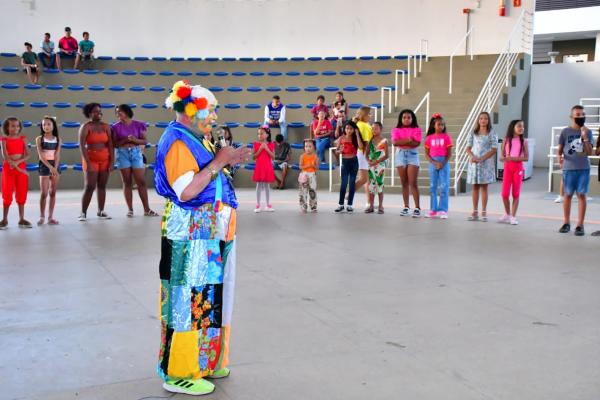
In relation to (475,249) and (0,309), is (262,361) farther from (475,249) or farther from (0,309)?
(475,249)

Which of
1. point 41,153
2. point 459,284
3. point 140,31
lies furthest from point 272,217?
point 140,31

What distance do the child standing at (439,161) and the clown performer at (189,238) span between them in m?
6.40

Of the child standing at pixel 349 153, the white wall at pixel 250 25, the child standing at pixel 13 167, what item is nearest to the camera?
the child standing at pixel 13 167

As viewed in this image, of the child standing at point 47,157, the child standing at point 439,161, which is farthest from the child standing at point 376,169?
the child standing at point 47,157

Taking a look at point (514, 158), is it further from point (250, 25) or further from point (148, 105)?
point (250, 25)

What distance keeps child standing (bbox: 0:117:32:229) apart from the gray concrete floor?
57cm

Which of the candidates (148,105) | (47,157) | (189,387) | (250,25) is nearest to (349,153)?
(47,157)

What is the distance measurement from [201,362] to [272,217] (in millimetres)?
6217

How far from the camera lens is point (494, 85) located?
15359mm

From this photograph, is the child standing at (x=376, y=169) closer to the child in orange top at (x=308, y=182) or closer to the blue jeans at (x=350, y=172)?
the blue jeans at (x=350, y=172)

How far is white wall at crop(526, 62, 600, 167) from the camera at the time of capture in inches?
689

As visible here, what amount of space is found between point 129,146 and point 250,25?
11.5m

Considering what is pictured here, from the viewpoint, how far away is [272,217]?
9.51m

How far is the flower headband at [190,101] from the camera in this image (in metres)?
3.23
